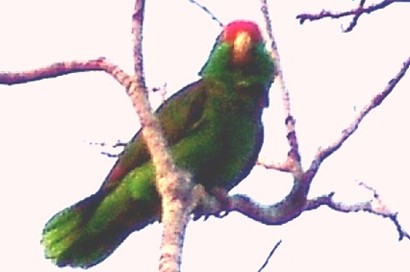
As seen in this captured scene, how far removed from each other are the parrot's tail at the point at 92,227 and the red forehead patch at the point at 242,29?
0.78 metres

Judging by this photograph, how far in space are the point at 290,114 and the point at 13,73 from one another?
35.8 inches

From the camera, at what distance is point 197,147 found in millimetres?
4066

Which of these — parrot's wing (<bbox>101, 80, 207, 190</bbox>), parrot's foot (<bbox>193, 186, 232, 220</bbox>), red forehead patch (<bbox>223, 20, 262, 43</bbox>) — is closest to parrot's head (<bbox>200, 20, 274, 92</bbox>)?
red forehead patch (<bbox>223, 20, 262, 43</bbox>)

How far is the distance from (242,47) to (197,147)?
443mm

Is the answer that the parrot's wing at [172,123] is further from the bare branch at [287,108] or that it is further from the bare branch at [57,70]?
the bare branch at [57,70]

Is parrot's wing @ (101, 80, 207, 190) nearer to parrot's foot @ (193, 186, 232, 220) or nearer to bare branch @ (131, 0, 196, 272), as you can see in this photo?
parrot's foot @ (193, 186, 232, 220)

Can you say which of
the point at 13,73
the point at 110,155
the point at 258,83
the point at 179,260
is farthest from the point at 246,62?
the point at 179,260

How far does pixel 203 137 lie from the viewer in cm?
411

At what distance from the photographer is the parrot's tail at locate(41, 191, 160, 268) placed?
12.2ft

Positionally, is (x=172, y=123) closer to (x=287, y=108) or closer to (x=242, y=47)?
(x=242, y=47)

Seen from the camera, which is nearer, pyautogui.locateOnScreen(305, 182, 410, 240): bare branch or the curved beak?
pyautogui.locateOnScreen(305, 182, 410, 240): bare branch

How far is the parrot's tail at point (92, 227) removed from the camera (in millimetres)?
3706

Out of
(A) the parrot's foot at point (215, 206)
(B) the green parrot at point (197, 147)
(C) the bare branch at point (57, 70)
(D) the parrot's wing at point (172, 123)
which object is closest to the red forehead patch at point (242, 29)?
(B) the green parrot at point (197, 147)

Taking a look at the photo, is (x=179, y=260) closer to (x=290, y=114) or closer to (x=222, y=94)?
(x=290, y=114)
